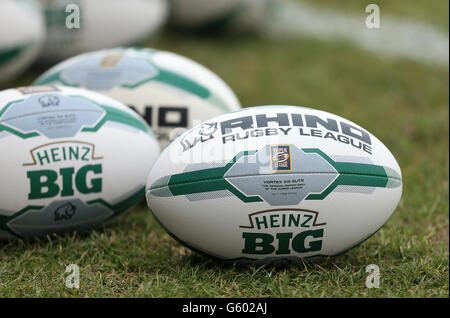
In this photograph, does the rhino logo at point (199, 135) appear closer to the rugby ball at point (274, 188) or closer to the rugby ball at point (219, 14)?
the rugby ball at point (274, 188)

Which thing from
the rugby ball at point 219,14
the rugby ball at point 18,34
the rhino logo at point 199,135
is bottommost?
the rhino logo at point 199,135

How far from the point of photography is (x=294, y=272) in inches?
103

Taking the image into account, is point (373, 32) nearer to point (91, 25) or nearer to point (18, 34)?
point (91, 25)

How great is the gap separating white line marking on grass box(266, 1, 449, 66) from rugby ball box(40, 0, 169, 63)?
2.02 m

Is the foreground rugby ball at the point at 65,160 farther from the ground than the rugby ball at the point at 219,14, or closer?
closer

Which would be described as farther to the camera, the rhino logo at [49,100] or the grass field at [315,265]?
the rhino logo at [49,100]

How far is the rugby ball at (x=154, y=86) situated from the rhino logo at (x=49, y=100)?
0.54 m

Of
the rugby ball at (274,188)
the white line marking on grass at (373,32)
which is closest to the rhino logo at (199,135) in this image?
the rugby ball at (274,188)

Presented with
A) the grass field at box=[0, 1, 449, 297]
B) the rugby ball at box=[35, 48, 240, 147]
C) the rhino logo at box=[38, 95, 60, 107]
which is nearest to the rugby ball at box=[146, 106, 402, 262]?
the grass field at box=[0, 1, 449, 297]

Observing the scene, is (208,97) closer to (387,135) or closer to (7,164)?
(7,164)

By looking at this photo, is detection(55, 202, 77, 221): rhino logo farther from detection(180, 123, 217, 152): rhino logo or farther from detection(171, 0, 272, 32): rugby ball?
detection(171, 0, 272, 32): rugby ball

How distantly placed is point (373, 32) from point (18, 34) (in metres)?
4.23

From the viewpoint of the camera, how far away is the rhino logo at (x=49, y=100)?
9.64 feet

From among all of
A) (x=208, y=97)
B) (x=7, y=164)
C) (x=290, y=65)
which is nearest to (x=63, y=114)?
(x=7, y=164)
